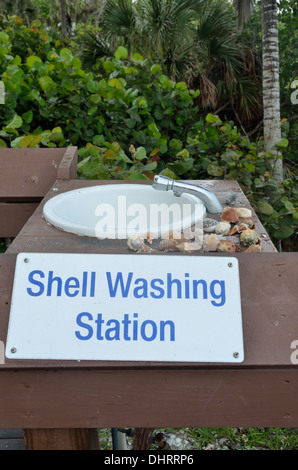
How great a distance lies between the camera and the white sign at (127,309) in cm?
75

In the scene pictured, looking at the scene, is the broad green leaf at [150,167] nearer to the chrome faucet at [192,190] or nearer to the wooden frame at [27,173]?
the wooden frame at [27,173]

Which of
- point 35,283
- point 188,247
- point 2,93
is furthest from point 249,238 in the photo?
point 2,93

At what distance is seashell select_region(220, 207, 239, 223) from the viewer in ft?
3.81

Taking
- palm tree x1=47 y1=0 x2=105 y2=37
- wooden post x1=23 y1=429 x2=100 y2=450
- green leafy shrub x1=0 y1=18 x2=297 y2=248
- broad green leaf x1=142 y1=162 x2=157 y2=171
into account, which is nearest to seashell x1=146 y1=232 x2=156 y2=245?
wooden post x1=23 y1=429 x2=100 y2=450

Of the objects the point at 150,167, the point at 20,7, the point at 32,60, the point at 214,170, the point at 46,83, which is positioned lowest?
the point at 214,170

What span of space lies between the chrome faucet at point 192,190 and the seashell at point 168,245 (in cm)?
27

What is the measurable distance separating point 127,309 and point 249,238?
364 mm

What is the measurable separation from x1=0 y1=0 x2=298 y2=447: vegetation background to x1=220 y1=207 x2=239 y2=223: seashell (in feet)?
2.59

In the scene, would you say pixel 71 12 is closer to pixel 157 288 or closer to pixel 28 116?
pixel 28 116

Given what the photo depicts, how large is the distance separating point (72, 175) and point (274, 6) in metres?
2.99

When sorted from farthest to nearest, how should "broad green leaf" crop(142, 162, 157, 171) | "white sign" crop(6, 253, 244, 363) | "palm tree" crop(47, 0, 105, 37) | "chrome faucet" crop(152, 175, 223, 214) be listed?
"palm tree" crop(47, 0, 105, 37)
"broad green leaf" crop(142, 162, 157, 171)
"chrome faucet" crop(152, 175, 223, 214)
"white sign" crop(6, 253, 244, 363)

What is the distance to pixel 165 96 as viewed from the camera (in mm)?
2910

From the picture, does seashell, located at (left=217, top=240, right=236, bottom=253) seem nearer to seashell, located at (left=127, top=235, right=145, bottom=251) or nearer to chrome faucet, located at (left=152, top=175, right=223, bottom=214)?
seashell, located at (left=127, top=235, right=145, bottom=251)

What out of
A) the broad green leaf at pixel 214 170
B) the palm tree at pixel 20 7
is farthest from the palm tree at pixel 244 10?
the palm tree at pixel 20 7
